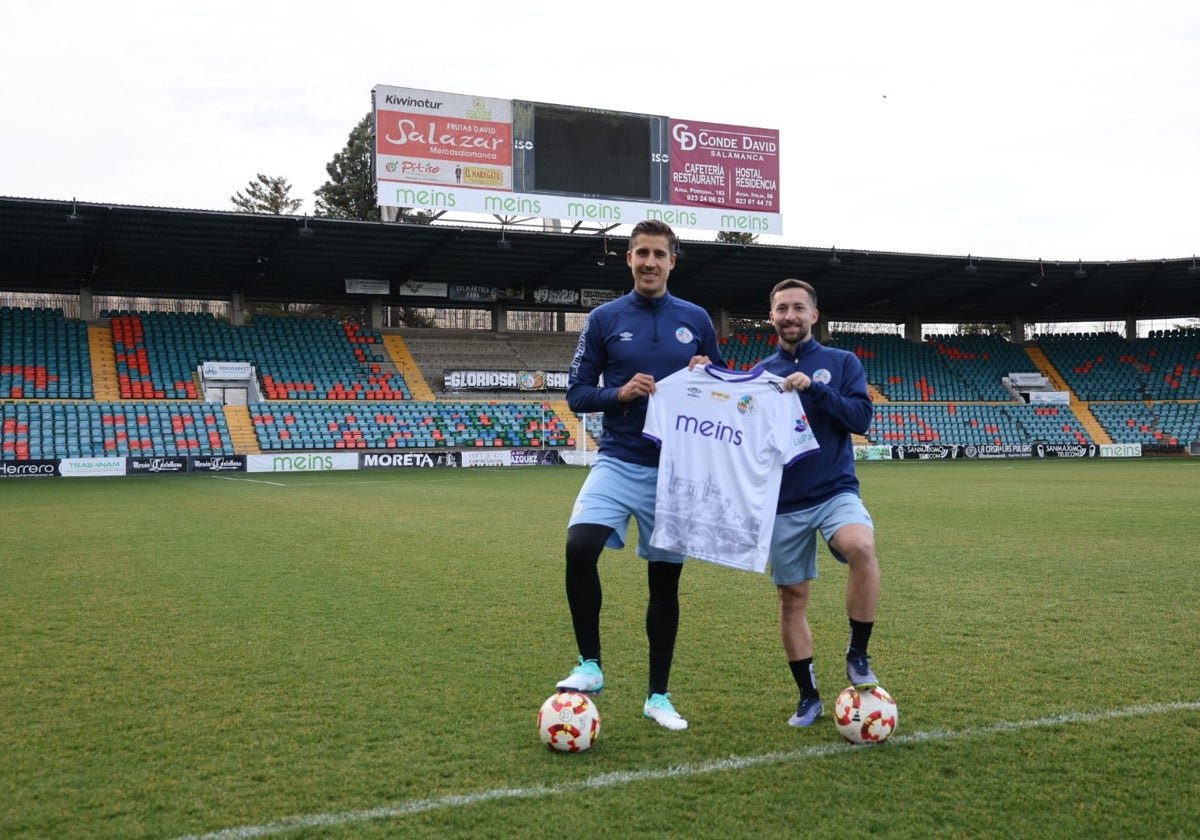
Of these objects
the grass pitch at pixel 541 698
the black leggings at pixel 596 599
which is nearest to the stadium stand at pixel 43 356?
the grass pitch at pixel 541 698

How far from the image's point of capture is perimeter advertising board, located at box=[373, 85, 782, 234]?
31.1 meters

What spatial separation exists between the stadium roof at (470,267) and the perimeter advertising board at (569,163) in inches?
40.3

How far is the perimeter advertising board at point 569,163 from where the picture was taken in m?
31.1

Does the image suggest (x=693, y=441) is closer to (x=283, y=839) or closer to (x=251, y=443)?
(x=283, y=839)

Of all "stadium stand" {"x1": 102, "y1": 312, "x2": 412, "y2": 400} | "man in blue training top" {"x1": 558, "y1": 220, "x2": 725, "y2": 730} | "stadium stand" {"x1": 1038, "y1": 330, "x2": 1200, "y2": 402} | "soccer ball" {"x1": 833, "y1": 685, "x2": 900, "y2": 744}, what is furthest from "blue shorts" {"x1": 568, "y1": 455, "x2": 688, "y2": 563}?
"stadium stand" {"x1": 1038, "y1": 330, "x2": 1200, "y2": 402}

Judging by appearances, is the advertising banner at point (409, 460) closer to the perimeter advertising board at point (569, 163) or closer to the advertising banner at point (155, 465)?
the advertising banner at point (155, 465)

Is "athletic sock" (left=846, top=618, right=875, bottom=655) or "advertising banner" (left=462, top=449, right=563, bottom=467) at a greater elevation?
"athletic sock" (left=846, top=618, right=875, bottom=655)

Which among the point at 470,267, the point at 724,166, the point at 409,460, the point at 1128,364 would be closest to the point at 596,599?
the point at 409,460

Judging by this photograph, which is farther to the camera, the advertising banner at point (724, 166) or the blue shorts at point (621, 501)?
the advertising banner at point (724, 166)

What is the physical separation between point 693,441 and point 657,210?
3026cm

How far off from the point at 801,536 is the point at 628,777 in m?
1.37

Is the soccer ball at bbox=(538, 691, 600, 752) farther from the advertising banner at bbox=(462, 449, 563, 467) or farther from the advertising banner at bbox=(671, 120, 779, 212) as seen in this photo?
the advertising banner at bbox=(671, 120, 779, 212)

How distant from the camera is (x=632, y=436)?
452 centimetres

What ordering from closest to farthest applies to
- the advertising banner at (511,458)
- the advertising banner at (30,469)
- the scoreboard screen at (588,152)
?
the advertising banner at (30,469) < the scoreboard screen at (588,152) < the advertising banner at (511,458)
